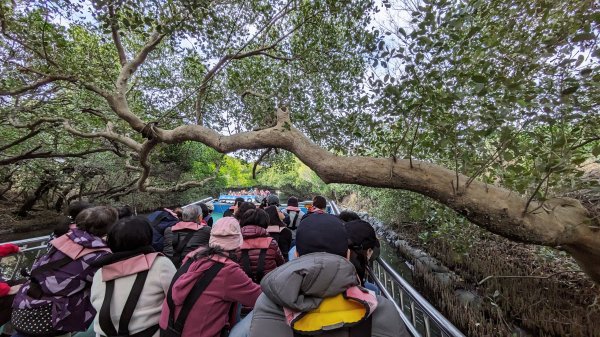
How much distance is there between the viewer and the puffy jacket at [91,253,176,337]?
1.72 meters

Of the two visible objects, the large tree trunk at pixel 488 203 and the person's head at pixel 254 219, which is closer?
the large tree trunk at pixel 488 203

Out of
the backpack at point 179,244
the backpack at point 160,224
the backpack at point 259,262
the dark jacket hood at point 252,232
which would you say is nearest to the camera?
the backpack at point 259,262

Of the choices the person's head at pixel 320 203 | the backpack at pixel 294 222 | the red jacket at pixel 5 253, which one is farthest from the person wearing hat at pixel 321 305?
the backpack at pixel 294 222

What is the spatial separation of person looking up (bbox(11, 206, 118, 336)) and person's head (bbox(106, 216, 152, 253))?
40 cm

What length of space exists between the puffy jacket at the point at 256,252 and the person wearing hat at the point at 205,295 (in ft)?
2.46

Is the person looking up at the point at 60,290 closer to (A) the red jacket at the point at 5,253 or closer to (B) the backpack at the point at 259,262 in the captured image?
(A) the red jacket at the point at 5,253

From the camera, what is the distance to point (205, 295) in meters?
1.82

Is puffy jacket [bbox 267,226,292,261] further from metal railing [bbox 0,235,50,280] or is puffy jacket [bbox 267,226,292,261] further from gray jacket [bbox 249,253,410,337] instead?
metal railing [bbox 0,235,50,280]

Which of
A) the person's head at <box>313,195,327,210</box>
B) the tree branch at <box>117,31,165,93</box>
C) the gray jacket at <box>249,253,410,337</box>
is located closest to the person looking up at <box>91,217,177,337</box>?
the gray jacket at <box>249,253,410,337</box>

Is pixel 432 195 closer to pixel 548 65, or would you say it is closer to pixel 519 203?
pixel 519 203

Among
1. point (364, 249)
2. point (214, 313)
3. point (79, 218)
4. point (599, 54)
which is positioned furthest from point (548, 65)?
point (79, 218)

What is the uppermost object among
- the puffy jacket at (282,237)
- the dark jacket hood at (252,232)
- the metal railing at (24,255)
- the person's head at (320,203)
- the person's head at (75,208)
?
the person's head at (75,208)

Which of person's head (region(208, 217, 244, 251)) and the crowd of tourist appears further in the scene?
person's head (region(208, 217, 244, 251))

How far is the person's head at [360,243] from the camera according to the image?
8.19 ft
